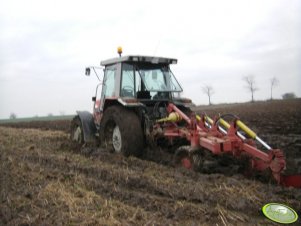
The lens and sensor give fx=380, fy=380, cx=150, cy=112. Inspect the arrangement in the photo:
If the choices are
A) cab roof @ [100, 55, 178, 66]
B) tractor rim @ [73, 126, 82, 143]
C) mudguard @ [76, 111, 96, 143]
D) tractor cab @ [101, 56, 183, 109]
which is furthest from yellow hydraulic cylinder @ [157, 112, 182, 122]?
tractor rim @ [73, 126, 82, 143]

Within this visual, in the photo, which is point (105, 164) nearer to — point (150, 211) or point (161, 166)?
point (161, 166)

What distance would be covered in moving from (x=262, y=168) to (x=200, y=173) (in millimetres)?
960

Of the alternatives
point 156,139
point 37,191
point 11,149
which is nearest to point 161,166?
point 156,139

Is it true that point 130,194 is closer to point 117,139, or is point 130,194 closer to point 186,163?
point 186,163

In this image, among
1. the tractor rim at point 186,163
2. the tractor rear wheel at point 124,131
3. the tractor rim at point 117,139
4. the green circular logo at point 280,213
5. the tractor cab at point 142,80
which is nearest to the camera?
the green circular logo at point 280,213

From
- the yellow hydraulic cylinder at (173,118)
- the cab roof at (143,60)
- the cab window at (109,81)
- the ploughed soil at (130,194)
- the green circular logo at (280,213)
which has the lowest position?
the green circular logo at (280,213)

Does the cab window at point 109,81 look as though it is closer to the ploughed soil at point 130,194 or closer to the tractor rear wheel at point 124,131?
the tractor rear wheel at point 124,131

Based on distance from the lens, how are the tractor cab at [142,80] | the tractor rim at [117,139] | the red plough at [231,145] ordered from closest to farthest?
the red plough at [231,145] → the tractor rim at [117,139] → the tractor cab at [142,80]

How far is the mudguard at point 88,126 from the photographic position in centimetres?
927

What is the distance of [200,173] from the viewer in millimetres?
6066

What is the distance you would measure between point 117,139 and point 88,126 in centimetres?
159

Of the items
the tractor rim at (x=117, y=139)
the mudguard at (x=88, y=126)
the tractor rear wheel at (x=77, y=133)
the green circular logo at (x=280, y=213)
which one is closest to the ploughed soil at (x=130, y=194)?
the green circular logo at (x=280, y=213)

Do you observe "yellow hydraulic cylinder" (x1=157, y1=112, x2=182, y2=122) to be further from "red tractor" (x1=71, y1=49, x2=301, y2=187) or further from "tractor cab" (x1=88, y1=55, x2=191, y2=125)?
"tractor cab" (x1=88, y1=55, x2=191, y2=125)

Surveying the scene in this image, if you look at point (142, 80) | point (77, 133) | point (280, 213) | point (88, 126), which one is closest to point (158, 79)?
point (142, 80)
